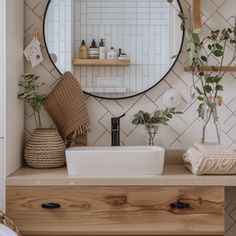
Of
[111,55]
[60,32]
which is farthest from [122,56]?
[60,32]

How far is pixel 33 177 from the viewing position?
1654 mm

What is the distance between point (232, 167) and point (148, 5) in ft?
3.06

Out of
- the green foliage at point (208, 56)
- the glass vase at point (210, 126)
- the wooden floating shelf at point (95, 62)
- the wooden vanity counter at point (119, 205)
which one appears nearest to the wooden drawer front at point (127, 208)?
the wooden vanity counter at point (119, 205)

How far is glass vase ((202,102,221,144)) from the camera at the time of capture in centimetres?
195

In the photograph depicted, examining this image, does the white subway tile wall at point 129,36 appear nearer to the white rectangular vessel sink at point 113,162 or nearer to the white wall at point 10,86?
the white wall at point 10,86

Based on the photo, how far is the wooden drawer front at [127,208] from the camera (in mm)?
1628

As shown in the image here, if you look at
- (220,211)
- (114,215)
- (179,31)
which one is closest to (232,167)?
(220,211)

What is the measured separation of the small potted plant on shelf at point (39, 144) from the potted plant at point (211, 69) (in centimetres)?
71

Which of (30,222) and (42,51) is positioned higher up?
(42,51)

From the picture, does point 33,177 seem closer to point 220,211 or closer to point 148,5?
point 220,211

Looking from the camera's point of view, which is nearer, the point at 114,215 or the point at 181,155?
the point at 114,215

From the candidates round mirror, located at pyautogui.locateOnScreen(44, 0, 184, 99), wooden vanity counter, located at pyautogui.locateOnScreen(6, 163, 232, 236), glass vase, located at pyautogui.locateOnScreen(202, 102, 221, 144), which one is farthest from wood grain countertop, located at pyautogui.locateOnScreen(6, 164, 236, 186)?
round mirror, located at pyautogui.locateOnScreen(44, 0, 184, 99)

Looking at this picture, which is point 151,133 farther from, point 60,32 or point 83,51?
point 60,32

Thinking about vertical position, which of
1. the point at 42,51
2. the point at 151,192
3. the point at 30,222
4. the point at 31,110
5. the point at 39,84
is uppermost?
the point at 42,51
